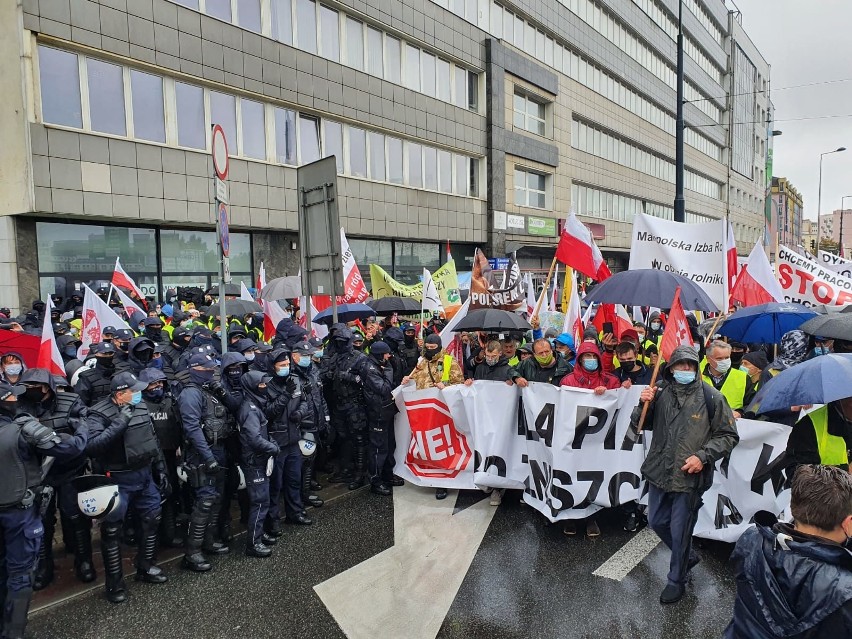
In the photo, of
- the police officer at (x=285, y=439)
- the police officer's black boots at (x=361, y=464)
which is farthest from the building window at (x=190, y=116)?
the police officer at (x=285, y=439)

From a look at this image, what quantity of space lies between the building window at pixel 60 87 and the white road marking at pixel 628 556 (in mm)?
14761

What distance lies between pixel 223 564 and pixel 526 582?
2.51m

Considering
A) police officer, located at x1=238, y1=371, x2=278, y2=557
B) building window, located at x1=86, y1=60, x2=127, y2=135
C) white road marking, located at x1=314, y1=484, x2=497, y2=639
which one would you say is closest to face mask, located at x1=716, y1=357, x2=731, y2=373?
white road marking, located at x1=314, y1=484, x2=497, y2=639

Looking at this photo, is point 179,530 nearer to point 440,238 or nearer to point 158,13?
point 158,13

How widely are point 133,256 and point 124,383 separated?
12.3m

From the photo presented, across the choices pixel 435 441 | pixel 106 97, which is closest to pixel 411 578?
pixel 435 441

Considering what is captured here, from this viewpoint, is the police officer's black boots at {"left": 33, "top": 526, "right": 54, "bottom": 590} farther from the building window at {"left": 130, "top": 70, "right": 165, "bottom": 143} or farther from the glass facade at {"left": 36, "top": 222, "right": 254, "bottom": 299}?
the building window at {"left": 130, "top": 70, "right": 165, "bottom": 143}

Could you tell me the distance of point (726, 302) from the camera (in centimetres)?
682

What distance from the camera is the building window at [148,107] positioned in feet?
47.4

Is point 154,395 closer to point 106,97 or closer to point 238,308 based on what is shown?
point 238,308

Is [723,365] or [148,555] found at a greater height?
[723,365]

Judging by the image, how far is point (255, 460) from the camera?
4.84 m

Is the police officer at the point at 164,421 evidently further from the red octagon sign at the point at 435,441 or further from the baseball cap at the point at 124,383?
the red octagon sign at the point at 435,441

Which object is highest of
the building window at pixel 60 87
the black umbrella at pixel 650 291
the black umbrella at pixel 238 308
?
the building window at pixel 60 87
